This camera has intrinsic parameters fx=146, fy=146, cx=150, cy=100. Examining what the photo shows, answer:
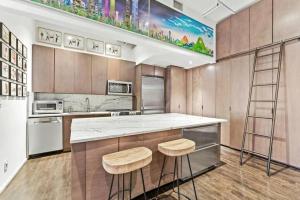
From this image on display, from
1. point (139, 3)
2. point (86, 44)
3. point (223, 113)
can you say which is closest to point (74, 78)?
point (86, 44)

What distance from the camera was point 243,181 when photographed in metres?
2.15

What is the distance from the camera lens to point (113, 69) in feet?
14.0

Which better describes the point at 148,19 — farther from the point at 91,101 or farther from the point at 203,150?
the point at 91,101

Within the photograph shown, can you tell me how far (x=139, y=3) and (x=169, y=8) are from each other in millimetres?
684

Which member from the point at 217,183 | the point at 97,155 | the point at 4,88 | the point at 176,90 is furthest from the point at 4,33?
the point at 176,90

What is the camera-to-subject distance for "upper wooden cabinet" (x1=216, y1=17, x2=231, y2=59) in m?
3.62

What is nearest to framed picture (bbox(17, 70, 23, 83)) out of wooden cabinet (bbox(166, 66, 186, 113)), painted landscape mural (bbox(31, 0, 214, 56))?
painted landscape mural (bbox(31, 0, 214, 56))

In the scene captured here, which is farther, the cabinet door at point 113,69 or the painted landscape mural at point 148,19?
the cabinet door at point 113,69

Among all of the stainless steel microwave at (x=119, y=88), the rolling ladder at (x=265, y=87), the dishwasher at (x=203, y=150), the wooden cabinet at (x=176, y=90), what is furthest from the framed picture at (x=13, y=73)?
the rolling ladder at (x=265, y=87)

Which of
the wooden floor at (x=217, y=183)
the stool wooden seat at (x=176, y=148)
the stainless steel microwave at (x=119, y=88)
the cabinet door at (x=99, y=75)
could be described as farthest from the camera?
the stainless steel microwave at (x=119, y=88)

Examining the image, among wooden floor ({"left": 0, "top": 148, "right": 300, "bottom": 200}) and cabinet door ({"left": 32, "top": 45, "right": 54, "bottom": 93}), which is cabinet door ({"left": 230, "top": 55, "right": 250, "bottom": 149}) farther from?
cabinet door ({"left": 32, "top": 45, "right": 54, "bottom": 93})

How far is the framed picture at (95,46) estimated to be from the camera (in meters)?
4.06

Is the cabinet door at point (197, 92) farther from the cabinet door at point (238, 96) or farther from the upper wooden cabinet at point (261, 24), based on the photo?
the upper wooden cabinet at point (261, 24)

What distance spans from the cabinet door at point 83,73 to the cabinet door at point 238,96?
12.0 ft
